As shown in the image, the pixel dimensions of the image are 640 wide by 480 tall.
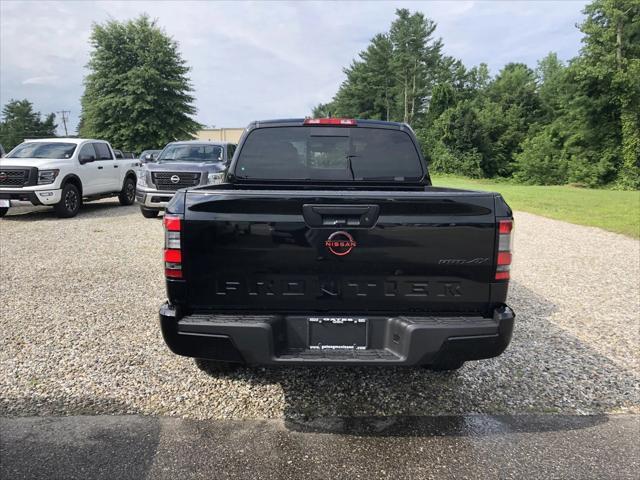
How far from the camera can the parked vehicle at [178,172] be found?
11.1 m

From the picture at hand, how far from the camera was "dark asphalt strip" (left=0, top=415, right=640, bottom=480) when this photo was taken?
2.57 metres

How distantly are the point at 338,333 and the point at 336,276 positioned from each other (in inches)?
13.2

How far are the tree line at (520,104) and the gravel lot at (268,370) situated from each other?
35839 millimetres

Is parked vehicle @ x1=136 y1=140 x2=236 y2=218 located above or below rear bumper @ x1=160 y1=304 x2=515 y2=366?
above

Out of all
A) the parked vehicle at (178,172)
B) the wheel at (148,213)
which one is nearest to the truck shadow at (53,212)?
the wheel at (148,213)

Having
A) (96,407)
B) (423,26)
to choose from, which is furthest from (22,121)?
(96,407)

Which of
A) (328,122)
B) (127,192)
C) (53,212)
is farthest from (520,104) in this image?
(328,122)

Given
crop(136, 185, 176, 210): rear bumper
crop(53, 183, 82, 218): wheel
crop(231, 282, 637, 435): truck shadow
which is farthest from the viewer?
crop(53, 183, 82, 218): wheel

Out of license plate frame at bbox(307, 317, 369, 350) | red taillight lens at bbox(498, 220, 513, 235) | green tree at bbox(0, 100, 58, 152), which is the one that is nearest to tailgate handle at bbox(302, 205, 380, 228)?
license plate frame at bbox(307, 317, 369, 350)

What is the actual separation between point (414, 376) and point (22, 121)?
3698 inches

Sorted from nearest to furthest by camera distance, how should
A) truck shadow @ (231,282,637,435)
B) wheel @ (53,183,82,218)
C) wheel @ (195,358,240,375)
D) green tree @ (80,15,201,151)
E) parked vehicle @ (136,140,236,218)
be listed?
truck shadow @ (231,282,637,435) → wheel @ (195,358,240,375) → parked vehicle @ (136,140,236,218) → wheel @ (53,183,82,218) → green tree @ (80,15,201,151)

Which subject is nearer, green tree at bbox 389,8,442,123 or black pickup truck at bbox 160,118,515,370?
black pickup truck at bbox 160,118,515,370

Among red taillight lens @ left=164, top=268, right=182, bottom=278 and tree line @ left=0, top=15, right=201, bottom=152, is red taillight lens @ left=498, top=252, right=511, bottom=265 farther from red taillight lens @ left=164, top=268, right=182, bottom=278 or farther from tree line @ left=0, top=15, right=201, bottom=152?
tree line @ left=0, top=15, right=201, bottom=152

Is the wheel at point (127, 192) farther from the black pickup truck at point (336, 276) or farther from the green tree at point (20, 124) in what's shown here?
the green tree at point (20, 124)
